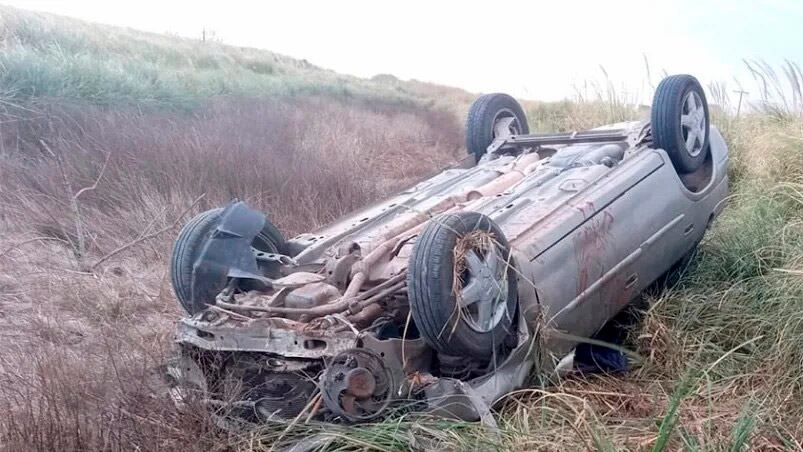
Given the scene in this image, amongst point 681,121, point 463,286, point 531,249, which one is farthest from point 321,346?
point 681,121

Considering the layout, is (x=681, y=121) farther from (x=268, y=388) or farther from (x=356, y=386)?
(x=268, y=388)

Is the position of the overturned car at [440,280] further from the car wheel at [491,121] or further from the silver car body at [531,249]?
the car wheel at [491,121]

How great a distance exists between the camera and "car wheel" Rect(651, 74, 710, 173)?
4906 mm

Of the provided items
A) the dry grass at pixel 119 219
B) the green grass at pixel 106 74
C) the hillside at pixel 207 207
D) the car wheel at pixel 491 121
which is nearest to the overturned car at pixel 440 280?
the hillside at pixel 207 207

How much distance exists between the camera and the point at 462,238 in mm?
3494

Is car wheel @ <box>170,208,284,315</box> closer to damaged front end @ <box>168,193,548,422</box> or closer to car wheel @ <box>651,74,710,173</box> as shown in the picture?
damaged front end @ <box>168,193,548,422</box>

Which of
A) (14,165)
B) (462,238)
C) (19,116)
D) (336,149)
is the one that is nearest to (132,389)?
(462,238)

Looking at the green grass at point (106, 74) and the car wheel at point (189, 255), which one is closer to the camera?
the car wheel at point (189, 255)

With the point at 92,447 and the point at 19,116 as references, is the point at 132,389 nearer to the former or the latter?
the point at 92,447

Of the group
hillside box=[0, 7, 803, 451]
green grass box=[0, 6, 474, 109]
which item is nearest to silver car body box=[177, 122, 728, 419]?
hillside box=[0, 7, 803, 451]

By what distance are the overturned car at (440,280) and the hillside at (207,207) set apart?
18cm

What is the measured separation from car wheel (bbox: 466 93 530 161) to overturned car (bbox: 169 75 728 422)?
32.4 inches

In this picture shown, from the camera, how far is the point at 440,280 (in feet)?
10.9

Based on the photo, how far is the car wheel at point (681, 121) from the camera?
16.1ft
